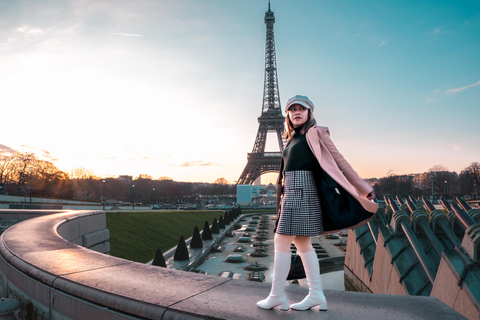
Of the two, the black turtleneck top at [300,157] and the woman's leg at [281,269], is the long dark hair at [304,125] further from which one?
the woman's leg at [281,269]

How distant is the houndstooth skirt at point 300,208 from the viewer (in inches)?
128

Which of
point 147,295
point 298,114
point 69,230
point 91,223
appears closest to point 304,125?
point 298,114

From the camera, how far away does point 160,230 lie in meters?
24.9

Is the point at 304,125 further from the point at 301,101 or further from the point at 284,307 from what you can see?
the point at 284,307

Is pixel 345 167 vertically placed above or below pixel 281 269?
above

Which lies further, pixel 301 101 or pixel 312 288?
pixel 301 101

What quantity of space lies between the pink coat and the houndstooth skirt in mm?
184

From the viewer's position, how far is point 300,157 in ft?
11.5

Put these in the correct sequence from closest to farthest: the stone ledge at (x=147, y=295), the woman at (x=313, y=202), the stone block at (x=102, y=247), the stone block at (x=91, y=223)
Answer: the stone ledge at (x=147, y=295)
the woman at (x=313, y=202)
the stone block at (x=91, y=223)
the stone block at (x=102, y=247)

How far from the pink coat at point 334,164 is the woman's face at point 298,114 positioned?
0.20 m

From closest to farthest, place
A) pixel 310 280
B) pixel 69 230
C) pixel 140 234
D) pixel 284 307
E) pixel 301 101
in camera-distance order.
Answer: pixel 284 307 < pixel 310 280 < pixel 301 101 < pixel 69 230 < pixel 140 234

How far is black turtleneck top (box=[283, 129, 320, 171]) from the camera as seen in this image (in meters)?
3.47

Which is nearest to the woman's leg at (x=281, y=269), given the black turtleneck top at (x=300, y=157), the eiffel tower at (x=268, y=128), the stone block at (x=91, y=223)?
the black turtleneck top at (x=300, y=157)

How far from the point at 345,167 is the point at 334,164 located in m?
0.13
